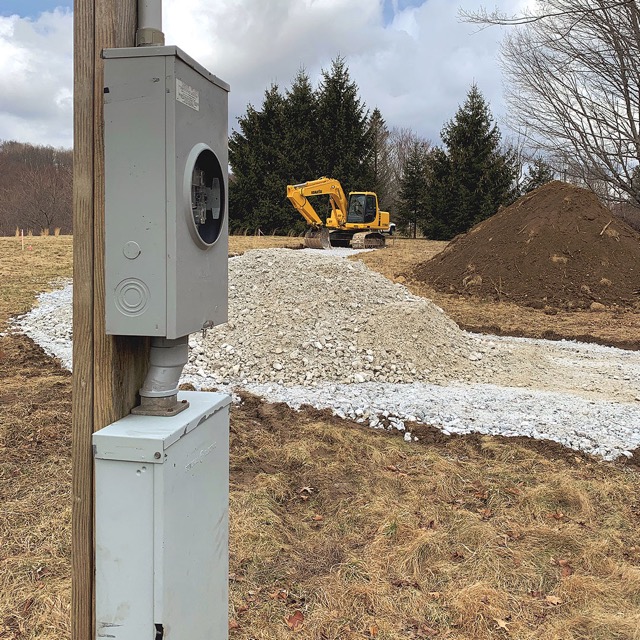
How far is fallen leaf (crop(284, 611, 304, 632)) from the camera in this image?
2.48 metres

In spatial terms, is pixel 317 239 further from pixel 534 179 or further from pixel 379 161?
pixel 379 161

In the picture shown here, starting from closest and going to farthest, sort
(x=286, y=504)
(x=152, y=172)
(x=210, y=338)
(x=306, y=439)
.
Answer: (x=152, y=172) → (x=286, y=504) → (x=306, y=439) → (x=210, y=338)

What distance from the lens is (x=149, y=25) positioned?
155cm

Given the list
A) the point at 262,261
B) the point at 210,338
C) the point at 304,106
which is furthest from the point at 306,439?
the point at 304,106

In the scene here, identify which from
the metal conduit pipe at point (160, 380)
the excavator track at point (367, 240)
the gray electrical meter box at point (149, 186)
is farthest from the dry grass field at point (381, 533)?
the excavator track at point (367, 240)

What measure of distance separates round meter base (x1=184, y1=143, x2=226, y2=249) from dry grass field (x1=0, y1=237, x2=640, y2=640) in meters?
1.71

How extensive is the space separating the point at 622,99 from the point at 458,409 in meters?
10.7

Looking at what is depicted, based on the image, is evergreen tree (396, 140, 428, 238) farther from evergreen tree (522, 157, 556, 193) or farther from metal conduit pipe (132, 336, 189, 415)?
metal conduit pipe (132, 336, 189, 415)

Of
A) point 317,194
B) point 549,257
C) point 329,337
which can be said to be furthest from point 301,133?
point 329,337

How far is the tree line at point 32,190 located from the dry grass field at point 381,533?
38179 mm

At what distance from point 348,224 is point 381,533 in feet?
62.7

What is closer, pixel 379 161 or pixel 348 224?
pixel 348 224

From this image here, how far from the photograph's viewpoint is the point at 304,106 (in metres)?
29.7

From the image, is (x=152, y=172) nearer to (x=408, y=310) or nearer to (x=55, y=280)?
(x=408, y=310)
